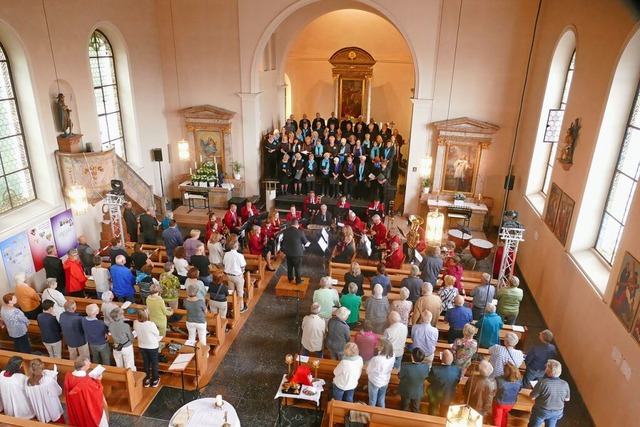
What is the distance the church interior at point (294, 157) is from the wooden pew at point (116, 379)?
0.04 m

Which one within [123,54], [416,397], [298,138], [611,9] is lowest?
[416,397]

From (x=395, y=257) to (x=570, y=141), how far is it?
4.47 m

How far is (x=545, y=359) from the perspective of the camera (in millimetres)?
7254

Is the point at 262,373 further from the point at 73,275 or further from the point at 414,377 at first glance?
the point at 73,275

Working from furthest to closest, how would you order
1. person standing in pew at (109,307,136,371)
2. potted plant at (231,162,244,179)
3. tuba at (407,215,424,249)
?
1. potted plant at (231,162,244,179)
2. tuba at (407,215,424,249)
3. person standing in pew at (109,307,136,371)

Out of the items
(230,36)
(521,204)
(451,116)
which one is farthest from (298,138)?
(521,204)

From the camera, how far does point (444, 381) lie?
671 cm

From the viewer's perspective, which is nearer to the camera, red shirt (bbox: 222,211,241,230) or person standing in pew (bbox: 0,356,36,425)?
person standing in pew (bbox: 0,356,36,425)

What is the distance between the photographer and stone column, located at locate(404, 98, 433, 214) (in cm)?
1484

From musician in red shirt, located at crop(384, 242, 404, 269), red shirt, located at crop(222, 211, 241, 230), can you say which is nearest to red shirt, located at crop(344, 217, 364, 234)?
musician in red shirt, located at crop(384, 242, 404, 269)

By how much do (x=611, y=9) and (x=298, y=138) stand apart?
1030 cm

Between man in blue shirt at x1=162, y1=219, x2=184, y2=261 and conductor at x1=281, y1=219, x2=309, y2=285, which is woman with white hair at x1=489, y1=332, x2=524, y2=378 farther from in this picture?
man in blue shirt at x1=162, y1=219, x2=184, y2=261

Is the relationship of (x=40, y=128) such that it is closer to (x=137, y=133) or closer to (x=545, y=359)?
(x=137, y=133)

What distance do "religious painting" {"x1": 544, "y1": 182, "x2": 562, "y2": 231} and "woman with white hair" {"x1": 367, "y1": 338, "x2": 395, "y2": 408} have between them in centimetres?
578
